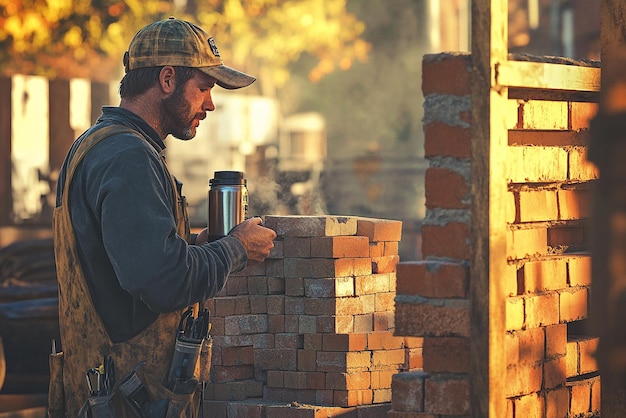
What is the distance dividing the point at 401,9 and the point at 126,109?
13.5 m

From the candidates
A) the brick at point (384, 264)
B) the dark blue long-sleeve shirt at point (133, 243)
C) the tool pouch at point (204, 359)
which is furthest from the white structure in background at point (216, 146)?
the dark blue long-sleeve shirt at point (133, 243)

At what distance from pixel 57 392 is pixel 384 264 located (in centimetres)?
197

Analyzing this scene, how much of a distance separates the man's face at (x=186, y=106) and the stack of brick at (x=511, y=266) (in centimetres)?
84

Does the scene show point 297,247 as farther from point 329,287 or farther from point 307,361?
point 307,361

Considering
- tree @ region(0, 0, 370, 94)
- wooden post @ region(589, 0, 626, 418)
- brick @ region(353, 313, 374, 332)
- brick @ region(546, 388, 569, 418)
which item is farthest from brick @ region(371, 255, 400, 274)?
tree @ region(0, 0, 370, 94)

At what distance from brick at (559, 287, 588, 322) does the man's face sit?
4.93ft

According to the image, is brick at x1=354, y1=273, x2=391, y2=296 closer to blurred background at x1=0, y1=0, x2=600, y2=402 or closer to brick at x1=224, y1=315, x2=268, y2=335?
brick at x1=224, y1=315, x2=268, y2=335

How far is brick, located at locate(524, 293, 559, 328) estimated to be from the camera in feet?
13.7

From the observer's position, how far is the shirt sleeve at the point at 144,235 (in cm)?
381

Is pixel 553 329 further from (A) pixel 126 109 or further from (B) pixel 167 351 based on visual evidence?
(A) pixel 126 109

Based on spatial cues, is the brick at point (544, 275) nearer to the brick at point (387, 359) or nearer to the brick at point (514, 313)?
the brick at point (514, 313)

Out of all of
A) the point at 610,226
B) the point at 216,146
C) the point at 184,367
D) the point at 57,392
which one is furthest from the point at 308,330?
the point at 216,146

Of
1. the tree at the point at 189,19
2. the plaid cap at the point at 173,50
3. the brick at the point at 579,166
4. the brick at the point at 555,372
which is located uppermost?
the tree at the point at 189,19

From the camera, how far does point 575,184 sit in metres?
4.55
